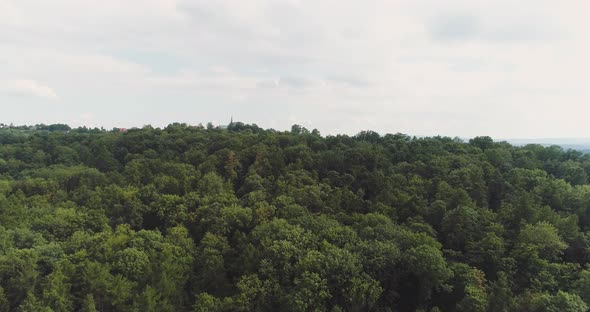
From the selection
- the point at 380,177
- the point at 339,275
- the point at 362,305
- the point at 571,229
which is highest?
the point at 380,177

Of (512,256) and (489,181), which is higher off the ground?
(489,181)

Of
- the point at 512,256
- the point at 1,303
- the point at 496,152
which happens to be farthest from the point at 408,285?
the point at 496,152

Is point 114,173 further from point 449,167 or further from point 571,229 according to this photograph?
point 571,229

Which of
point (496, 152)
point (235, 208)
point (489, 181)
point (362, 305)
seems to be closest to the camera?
point (362, 305)

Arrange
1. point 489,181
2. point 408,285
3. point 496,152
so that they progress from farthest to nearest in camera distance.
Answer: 1. point 496,152
2. point 489,181
3. point 408,285

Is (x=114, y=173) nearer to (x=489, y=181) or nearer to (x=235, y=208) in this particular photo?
(x=235, y=208)

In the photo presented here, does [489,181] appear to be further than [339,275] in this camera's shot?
Yes

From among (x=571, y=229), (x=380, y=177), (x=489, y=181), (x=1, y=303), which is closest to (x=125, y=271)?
(x=1, y=303)
